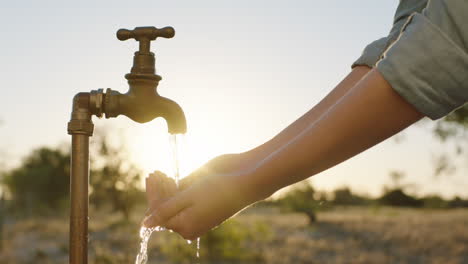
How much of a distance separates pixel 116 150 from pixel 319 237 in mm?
7995

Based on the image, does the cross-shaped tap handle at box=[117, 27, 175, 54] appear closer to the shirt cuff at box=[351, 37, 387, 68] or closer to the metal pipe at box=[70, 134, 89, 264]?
the metal pipe at box=[70, 134, 89, 264]

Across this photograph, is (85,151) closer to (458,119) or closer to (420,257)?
(420,257)

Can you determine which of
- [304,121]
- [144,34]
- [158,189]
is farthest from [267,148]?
[144,34]

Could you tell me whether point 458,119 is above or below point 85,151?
above

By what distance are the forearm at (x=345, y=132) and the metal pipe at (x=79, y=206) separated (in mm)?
761

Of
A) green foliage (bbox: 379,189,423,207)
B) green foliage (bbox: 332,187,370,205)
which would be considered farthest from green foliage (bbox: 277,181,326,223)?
green foliage (bbox: 379,189,423,207)

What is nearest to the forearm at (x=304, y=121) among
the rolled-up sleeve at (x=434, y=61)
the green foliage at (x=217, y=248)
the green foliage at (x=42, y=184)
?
the rolled-up sleeve at (x=434, y=61)

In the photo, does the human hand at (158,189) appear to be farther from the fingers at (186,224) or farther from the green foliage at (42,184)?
the green foliage at (42,184)

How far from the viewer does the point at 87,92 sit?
1653mm

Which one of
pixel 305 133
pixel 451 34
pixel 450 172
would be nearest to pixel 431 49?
pixel 451 34

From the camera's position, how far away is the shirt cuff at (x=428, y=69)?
80cm

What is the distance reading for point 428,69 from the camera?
797 millimetres

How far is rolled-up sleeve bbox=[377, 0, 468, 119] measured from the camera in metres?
0.80

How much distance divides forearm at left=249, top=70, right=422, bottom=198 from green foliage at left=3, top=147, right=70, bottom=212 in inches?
1172
